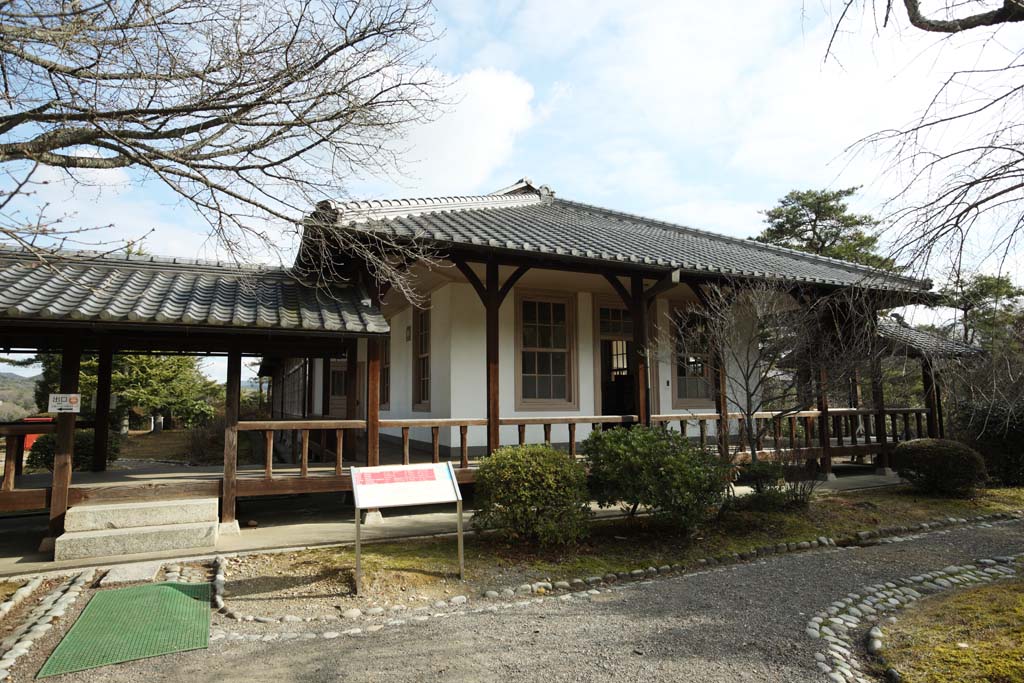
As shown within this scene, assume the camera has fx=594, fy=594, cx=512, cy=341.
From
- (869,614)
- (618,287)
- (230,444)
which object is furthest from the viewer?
(618,287)

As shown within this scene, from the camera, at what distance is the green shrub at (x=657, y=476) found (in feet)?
19.8

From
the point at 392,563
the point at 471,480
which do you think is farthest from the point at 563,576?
the point at 471,480

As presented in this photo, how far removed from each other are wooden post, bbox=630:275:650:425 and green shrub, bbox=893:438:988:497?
171 inches

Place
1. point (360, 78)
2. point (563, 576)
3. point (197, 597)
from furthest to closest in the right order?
A: point (360, 78) → point (563, 576) → point (197, 597)

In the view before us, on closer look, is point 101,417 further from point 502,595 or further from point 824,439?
point 824,439

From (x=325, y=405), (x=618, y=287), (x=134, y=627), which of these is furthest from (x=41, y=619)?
(x=325, y=405)

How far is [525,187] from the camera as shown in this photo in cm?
1287

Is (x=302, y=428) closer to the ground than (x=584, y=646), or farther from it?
farther from it

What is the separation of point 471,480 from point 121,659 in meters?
4.23

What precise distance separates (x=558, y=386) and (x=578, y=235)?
2.67 meters

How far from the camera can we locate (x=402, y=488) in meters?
5.11

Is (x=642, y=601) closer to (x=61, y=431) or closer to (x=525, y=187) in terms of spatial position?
(x=61, y=431)

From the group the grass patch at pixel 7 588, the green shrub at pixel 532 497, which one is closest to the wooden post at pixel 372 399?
the green shrub at pixel 532 497

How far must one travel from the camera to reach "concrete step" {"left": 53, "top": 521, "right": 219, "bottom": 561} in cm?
557
